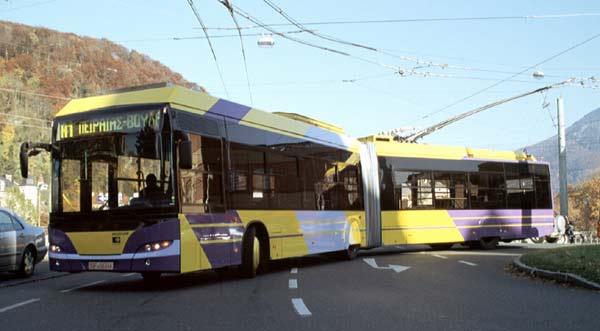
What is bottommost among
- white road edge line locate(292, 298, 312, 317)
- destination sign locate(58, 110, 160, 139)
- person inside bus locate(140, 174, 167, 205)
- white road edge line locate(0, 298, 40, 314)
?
white road edge line locate(292, 298, 312, 317)

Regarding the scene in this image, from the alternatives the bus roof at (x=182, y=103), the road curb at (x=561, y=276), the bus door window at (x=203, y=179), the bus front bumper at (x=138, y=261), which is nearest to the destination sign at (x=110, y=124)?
the bus roof at (x=182, y=103)

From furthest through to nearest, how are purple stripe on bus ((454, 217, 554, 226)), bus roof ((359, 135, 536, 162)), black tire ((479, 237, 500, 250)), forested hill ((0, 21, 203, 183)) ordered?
forested hill ((0, 21, 203, 183)) < black tire ((479, 237, 500, 250)) < purple stripe on bus ((454, 217, 554, 226)) < bus roof ((359, 135, 536, 162))

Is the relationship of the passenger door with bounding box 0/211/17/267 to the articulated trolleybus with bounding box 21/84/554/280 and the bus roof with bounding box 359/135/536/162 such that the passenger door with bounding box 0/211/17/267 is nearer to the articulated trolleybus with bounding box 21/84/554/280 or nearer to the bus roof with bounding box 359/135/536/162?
the articulated trolleybus with bounding box 21/84/554/280

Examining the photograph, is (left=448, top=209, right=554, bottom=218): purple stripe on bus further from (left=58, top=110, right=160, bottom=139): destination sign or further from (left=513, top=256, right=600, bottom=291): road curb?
(left=58, top=110, right=160, bottom=139): destination sign

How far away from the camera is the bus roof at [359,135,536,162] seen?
21.7 meters

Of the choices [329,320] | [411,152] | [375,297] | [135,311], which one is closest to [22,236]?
[135,311]

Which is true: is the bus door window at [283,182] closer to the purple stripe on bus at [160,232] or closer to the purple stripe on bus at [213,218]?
the purple stripe on bus at [213,218]

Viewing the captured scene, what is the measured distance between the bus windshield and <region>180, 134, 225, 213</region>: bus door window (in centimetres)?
38

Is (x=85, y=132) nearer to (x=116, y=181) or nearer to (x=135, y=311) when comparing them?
(x=116, y=181)

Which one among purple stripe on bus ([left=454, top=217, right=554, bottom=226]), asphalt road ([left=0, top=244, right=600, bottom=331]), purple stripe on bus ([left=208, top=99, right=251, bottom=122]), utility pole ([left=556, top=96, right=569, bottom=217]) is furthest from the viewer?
utility pole ([left=556, top=96, right=569, bottom=217])

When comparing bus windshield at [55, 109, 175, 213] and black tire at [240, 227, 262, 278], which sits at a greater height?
bus windshield at [55, 109, 175, 213]

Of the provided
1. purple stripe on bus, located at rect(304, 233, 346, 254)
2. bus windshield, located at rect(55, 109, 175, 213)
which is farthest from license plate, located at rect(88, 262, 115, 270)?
purple stripe on bus, located at rect(304, 233, 346, 254)

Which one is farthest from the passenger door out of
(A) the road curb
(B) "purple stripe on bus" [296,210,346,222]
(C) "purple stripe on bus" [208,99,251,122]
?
(A) the road curb

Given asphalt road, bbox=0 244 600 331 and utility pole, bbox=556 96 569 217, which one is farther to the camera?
utility pole, bbox=556 96 569 217
